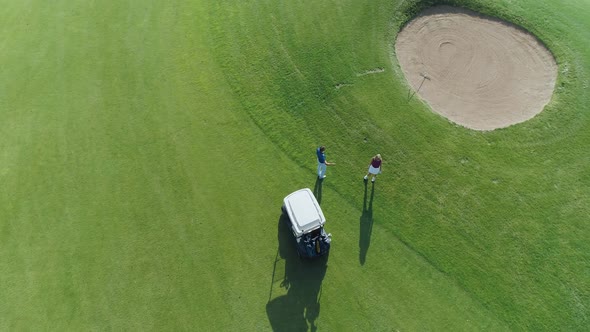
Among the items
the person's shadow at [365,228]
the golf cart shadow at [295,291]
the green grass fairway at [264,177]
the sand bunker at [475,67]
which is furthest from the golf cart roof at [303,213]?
the sand bunker at [475,67]

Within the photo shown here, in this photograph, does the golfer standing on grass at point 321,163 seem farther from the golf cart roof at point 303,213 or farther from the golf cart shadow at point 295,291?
the golf cart shadow at point 295,291

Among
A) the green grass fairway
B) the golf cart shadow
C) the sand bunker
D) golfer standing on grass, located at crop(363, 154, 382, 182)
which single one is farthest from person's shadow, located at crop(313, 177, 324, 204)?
the sand bunker

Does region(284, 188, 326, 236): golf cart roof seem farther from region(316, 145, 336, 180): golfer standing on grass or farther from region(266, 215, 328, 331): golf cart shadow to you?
region(316, 145, 336, 180): golfer standing on grass

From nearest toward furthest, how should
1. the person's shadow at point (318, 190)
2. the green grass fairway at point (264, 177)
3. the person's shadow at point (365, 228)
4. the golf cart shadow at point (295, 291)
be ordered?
the golf cart shadow at point (295, 291)
the green grass fairway at point (264, 177)
the person's shadow at point (365, 228)
the person's shadow at point (318, 190)

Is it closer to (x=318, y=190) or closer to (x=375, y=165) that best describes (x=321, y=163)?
(x=318, y=190)

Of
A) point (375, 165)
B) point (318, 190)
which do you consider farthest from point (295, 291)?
point (375, 165)

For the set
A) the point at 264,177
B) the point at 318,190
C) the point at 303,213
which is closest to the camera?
the point at 303,213

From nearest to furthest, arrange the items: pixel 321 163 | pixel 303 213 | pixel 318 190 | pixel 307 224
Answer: pixel 307 224, pixel 303 213, pixel 321 163, pixel 318 190

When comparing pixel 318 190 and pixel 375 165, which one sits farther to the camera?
pixel 318 190
